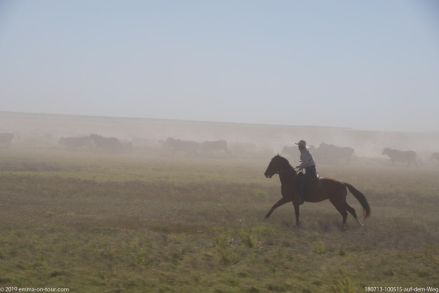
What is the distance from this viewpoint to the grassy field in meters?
7.82

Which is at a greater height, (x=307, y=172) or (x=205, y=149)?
(x=307, y=172)

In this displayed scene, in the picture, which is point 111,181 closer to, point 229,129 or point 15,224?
point 15,224

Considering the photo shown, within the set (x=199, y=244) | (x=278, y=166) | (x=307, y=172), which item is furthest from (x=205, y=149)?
(x=199, y=244)

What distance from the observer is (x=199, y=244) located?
409 inches

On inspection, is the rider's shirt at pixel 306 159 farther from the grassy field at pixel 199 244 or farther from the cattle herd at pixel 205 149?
the cattle herd at pixel 205 149

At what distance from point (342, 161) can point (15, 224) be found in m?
46.8

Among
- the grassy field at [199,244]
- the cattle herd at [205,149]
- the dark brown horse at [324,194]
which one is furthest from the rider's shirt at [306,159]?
the cattle herd at [205,149]

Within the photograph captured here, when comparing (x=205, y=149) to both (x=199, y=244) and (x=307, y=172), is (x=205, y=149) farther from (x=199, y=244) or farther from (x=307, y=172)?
(x=199, y=244)

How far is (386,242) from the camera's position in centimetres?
1133

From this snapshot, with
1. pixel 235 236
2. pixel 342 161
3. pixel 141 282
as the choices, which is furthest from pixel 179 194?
pixel 342 161

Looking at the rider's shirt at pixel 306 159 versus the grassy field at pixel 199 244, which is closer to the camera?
the grassy field at pixel 199 244

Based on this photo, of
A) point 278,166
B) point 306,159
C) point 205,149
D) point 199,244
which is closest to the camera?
point 199,244

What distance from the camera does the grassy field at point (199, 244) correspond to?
782 centimetres

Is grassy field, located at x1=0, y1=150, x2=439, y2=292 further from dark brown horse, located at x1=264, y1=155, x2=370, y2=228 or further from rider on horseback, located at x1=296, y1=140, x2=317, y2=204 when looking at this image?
rider on horseback, located at x1=296, y1=140, x2=317, y2=204
